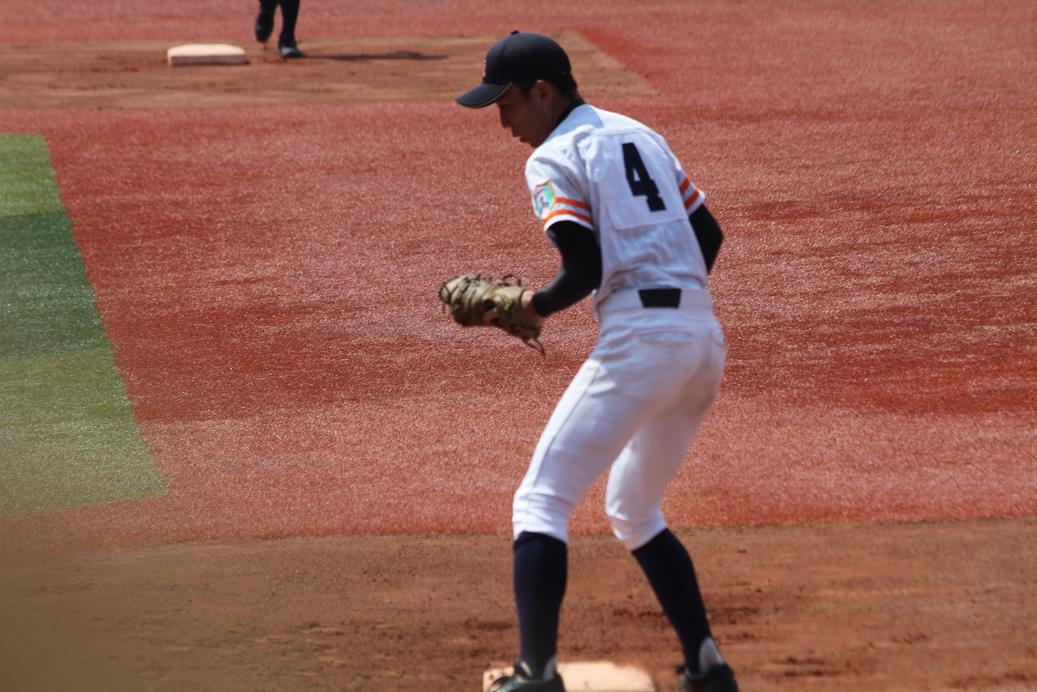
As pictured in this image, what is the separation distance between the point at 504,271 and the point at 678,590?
192 inches

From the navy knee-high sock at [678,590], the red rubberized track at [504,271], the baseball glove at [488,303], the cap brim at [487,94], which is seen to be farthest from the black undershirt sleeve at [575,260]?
the red rubberized track at [504,271]

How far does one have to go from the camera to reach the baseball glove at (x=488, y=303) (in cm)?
366

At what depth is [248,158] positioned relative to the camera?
421 inches

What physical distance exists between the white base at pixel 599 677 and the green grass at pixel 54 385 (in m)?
2.49

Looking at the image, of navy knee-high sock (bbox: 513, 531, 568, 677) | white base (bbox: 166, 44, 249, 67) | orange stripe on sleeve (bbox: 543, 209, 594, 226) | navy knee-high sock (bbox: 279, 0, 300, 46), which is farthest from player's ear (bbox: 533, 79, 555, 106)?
white base (bbox: 166, 44, 249, 67)

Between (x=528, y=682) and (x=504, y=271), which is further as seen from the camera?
(x=504, y=271)

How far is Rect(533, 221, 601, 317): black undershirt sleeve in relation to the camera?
11.2 feet

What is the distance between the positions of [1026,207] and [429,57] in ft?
24.2

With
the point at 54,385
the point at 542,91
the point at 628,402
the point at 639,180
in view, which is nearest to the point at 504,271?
the point at 54,385

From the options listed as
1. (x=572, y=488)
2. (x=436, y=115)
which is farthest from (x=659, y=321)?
(x=436, y=115)

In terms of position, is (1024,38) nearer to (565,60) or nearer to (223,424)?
(223,424)

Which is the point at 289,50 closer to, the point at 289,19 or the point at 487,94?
the point at 289,19

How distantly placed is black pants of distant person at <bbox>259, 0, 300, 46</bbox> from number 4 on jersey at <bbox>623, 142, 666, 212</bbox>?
435 inches

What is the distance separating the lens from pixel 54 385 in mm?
6863
